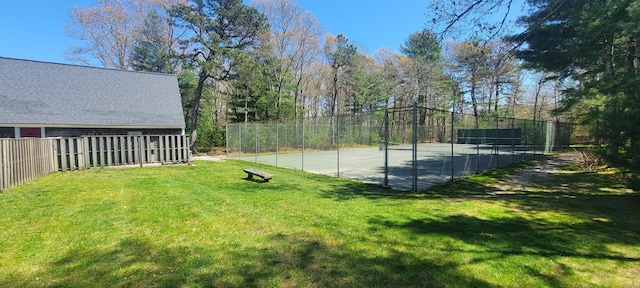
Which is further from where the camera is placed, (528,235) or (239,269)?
(528,235)

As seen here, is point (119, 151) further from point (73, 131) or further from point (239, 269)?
point (239, 269)

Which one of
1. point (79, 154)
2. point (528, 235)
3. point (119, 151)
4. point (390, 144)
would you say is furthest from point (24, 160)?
point (390, 144)

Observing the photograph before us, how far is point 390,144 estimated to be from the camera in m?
14.0

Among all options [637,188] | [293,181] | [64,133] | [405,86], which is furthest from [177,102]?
[405,86]

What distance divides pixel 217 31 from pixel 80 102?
32.6 feet

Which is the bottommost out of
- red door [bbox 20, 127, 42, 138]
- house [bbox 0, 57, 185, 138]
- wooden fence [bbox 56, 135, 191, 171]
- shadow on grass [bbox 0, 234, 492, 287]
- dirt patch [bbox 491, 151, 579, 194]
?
dirt patch [bbox 491, 151, 579, 194]

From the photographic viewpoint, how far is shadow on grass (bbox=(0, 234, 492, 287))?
9.12 feet

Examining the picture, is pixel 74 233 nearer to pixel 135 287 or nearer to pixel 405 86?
pixel 135 287

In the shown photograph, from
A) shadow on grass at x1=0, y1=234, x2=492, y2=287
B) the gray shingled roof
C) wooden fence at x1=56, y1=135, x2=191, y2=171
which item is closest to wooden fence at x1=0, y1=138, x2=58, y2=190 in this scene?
wooden fence at x1=56, y1=135, x2=191, y2=171

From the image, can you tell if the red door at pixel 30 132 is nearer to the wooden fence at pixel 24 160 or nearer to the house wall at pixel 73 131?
the house wall at pixel 73 131

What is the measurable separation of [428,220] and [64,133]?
57.9 feet

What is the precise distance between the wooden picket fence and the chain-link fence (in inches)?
174

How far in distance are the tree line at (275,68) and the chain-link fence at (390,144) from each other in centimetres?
278

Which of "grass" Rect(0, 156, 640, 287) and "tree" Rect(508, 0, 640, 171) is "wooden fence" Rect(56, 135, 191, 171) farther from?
"tree" Rect(508, 0, 640, 171)
